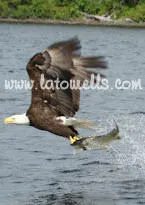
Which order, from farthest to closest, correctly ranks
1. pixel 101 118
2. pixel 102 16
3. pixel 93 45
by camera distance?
pixel 102 16, pixel 93 45, pixel 101 118

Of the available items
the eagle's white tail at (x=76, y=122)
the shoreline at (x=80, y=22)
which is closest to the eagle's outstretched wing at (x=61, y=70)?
the eagle's white tail at (x=76, y=122)

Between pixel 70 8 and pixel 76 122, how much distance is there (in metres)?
73.9

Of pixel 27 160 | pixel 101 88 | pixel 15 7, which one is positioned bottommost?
pixel 15 7

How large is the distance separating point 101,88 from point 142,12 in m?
59.4

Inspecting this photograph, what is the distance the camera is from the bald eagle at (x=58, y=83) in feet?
34.4

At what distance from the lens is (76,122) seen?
11.0 meters

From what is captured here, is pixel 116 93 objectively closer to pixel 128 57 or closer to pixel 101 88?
pixel 101 88

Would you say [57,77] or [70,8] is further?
[70,8]

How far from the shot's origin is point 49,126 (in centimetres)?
1127

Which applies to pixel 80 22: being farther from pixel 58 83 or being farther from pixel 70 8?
pixel 58 83

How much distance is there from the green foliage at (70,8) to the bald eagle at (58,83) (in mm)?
70475

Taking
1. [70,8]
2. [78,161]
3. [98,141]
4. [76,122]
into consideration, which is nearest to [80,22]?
[70,8]

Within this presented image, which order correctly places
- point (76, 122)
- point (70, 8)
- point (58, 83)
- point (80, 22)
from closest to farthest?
point (58, 83), point (76, 122), point (80, 22), point (70, 8)

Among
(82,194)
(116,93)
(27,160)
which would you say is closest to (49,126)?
(82,194)
